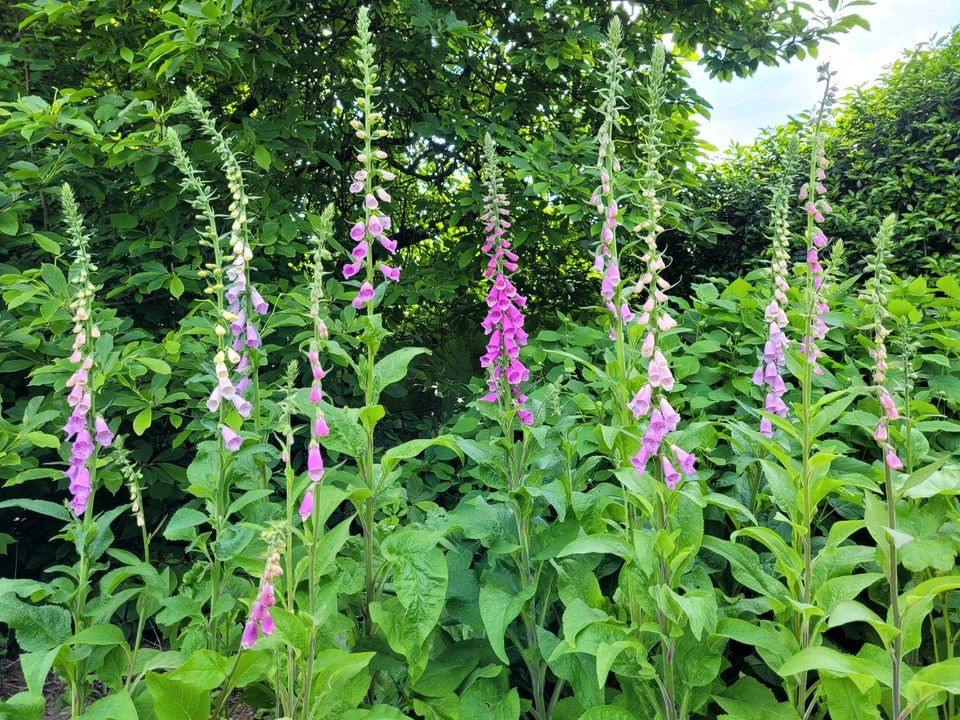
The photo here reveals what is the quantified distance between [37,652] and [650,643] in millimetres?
1904

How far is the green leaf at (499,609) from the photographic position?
73.6 inches

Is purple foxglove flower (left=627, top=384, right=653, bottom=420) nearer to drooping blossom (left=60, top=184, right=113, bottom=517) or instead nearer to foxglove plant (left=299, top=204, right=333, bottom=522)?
foxglove plant (left=299, top=204, right=333, bottom=522)

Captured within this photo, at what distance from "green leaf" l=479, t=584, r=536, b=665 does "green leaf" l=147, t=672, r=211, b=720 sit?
2.65 feet

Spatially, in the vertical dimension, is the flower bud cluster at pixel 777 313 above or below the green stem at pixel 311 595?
above

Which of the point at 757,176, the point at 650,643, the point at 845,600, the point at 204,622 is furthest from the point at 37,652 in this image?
the point at 757,176

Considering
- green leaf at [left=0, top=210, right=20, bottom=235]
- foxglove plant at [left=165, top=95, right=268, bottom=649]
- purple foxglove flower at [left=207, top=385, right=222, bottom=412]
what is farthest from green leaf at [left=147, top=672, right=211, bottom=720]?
green leaf at [left=0, top=210, right=20, bottom=235]

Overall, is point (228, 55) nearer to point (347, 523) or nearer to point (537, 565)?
point (347, 523)

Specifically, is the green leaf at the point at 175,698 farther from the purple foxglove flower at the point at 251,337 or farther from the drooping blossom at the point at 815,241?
the drooping blossom at the point at 815,241

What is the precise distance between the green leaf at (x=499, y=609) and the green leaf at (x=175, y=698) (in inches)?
31.8

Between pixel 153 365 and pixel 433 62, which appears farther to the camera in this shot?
pixel 433 62

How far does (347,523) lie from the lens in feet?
6.19

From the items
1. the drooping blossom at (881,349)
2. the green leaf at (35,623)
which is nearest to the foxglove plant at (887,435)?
the drooping blossom at (881,349)

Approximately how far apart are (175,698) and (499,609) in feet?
3.06

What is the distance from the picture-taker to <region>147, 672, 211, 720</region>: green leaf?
1.77 m
